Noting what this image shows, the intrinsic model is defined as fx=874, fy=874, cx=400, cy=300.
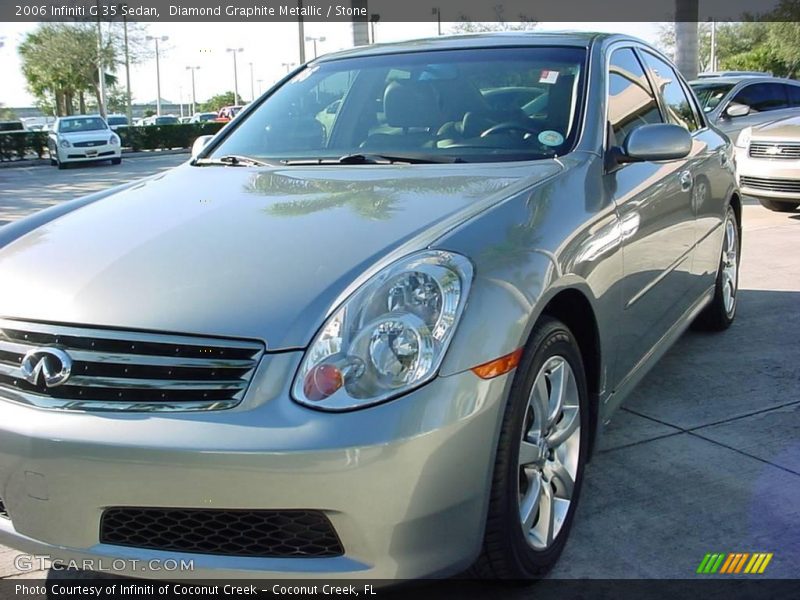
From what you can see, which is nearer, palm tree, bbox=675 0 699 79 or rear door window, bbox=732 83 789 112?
rear door window, bbox=732 83 789 112

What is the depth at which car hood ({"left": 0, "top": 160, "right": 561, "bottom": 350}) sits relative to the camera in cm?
215

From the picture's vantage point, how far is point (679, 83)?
465 cm

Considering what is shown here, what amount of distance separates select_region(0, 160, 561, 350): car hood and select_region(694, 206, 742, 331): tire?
2.45 metres

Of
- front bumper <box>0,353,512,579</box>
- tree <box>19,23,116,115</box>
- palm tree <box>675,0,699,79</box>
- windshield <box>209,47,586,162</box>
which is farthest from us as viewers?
tree <box>19,23,116,115</box>

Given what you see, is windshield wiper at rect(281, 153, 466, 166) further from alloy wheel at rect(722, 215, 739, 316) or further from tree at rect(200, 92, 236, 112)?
tree at rect(200, 92, 236, 112)

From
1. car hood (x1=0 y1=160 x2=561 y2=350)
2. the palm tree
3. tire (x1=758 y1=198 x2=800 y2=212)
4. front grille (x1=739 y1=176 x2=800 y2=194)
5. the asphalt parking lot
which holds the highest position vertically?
the palm tree

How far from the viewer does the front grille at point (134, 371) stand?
6.72 ft

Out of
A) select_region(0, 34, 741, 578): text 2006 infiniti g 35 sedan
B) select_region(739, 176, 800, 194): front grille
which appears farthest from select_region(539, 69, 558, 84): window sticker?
select_region(739, 176, 800, 194): front grille

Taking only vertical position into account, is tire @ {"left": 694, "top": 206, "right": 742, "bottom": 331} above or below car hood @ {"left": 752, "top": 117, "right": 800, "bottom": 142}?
below

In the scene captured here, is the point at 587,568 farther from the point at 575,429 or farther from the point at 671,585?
the point at 575,429

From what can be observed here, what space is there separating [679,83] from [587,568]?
117 inches

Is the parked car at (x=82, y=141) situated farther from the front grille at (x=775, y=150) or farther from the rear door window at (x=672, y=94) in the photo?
the rear door window at (x=672, y=94)

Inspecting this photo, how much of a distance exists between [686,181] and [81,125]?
76.0 feet

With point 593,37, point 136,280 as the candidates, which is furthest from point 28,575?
point 593,37
